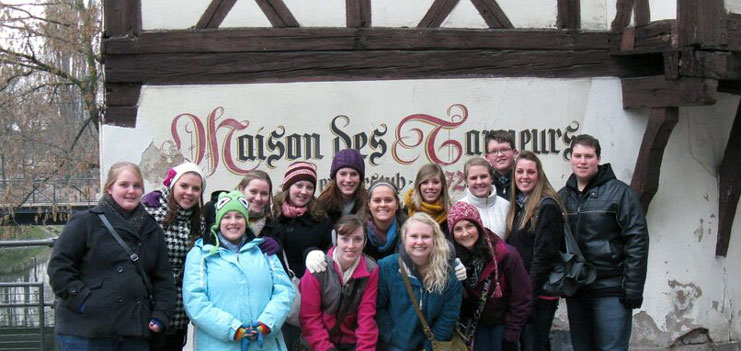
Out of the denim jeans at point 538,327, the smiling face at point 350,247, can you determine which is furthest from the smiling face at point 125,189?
the denim jeans at point 538,327

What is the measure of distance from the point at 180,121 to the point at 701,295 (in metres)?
4.55

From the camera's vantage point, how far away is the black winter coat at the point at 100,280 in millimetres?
5008

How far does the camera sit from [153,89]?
25.3ft

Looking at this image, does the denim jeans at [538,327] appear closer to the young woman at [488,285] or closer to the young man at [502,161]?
the young woman at [488,285]

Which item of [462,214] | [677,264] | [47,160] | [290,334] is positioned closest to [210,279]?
[290,334]

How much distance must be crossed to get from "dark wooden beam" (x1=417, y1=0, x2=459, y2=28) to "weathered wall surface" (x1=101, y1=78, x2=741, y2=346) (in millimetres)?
457

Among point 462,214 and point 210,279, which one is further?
point 462,214

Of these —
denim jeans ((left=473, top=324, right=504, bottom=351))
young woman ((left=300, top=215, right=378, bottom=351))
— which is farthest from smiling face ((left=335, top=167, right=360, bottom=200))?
denim jeans ((left=473, top=324, right=504, bottom=351))

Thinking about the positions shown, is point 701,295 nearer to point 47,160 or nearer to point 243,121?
point 243,121

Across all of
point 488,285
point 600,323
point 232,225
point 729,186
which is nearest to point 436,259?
point 488,285

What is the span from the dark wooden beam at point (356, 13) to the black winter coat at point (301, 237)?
97.1 inches

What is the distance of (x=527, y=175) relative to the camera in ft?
20.1

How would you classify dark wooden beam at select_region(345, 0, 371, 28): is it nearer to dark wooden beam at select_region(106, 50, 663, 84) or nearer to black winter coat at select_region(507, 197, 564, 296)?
dark wooden beam at select_region(106, 50, 663, 84)

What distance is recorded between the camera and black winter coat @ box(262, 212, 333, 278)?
5.91m
